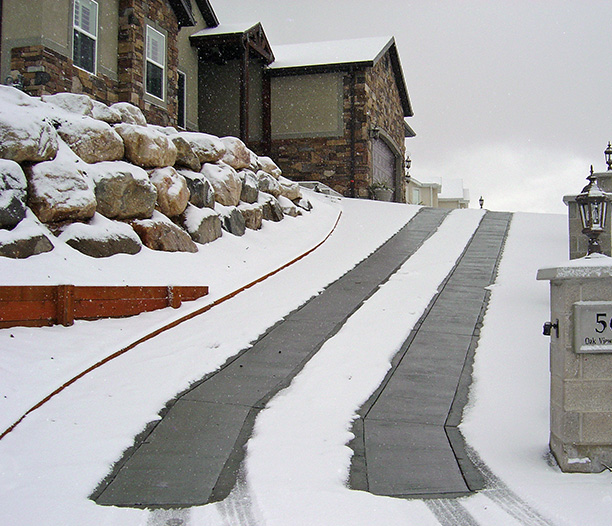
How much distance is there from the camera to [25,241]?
6.59 metres

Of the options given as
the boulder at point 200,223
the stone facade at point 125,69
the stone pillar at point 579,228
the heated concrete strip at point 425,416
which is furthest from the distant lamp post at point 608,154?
the stone facade at point 125,69

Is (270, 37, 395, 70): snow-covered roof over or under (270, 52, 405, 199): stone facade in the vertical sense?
over

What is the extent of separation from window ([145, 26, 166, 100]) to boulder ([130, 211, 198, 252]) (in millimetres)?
6250

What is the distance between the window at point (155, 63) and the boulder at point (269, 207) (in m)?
4.12

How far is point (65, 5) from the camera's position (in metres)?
11.4

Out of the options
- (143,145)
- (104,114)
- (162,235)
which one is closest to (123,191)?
(162,235)

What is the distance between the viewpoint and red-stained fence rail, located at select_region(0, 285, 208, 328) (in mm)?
5375

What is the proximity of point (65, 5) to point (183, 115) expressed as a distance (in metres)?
5.63

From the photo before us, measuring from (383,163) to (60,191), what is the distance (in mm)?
15888

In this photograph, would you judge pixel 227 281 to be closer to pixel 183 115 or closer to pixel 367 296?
pixel 367 296

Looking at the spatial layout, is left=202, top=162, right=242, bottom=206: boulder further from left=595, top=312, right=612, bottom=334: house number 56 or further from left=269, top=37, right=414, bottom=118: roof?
left=269, top=37, right=414, bottom=118: roof

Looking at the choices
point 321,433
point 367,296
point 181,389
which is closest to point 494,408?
point 321,433

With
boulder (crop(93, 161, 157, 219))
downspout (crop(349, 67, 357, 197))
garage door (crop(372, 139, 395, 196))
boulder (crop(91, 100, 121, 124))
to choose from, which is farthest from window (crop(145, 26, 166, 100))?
garage door (crop(372, 139, 395, 196))

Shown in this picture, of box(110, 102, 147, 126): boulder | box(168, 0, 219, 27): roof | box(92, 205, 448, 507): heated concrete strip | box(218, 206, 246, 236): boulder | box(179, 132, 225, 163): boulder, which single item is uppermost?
box(168, 0, 219, 27): roof
